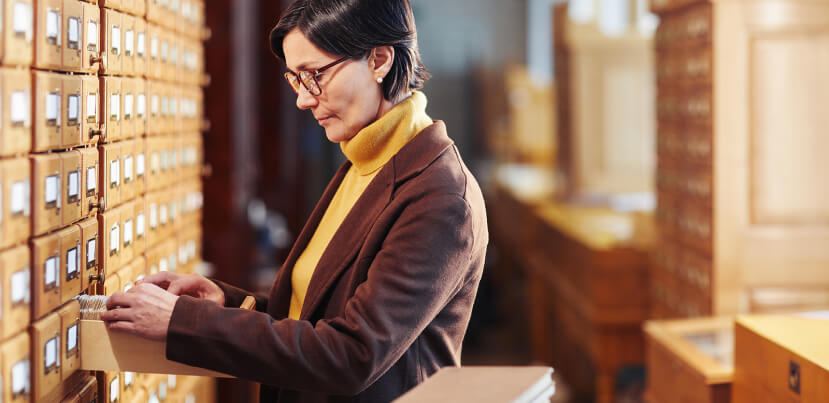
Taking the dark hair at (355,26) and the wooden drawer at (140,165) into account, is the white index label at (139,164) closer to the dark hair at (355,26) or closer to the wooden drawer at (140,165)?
the wooden drawer at (140,165)

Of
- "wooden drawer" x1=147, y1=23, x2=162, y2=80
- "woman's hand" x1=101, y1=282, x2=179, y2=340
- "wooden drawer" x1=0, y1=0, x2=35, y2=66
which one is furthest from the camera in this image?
"wooden drawer" x1=147, y1=23, x2=162, y2=80

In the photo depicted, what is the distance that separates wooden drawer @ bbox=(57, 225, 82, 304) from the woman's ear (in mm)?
621

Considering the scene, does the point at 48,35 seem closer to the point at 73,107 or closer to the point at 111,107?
the point at 73,107

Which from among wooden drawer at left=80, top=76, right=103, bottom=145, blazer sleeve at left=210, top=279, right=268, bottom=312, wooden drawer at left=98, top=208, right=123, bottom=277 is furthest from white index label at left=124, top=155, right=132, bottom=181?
blazer sleeve at left=210, top=279, right=268, bottom=312

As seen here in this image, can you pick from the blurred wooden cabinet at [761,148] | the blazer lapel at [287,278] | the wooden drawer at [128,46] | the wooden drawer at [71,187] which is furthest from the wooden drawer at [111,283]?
the blurred wooden cabinet at [761,148]

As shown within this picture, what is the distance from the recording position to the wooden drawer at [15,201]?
1.40m

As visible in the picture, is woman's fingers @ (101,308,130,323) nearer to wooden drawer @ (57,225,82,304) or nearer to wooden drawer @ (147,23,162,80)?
wooden drawer @ (57,225,82,304)

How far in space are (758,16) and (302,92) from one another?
2.66 metres

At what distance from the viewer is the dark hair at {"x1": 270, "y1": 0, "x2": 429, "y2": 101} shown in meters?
1.72

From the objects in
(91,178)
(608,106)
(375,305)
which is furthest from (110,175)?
(608,106)

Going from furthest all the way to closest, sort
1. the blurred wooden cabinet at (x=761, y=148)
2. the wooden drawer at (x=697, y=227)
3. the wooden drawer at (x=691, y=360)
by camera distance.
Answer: the wooden drawer at (x=697, y=227) < the blurred wooden cabinet at (x=761, y=148) < the wooden drawer at (x=691, y=360)

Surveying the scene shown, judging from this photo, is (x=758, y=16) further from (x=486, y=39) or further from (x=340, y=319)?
(x=486, y=39)

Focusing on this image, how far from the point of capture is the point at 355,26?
1.73 m

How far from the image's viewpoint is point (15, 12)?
141 cm
